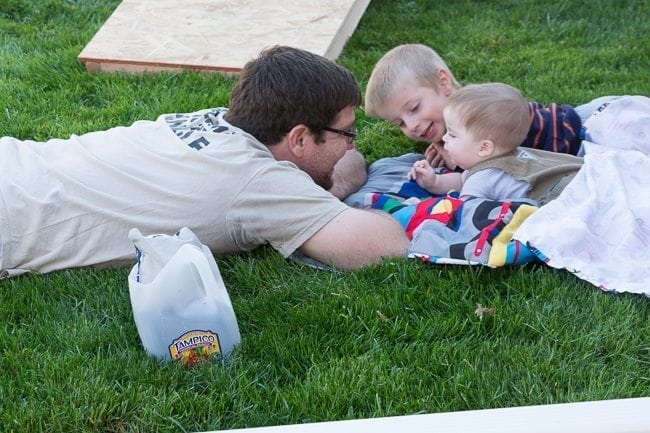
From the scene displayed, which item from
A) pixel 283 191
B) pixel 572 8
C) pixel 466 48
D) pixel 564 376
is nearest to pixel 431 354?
pixel 564 376

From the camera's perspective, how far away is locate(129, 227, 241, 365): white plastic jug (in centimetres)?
301

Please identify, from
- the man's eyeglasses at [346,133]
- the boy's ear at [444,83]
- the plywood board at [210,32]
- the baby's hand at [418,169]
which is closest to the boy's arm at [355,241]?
the man's eyeglasses at [346,133]

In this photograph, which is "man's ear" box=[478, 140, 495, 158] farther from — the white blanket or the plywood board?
the plywood board

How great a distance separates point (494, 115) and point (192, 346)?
Answer: 1897 millimetres

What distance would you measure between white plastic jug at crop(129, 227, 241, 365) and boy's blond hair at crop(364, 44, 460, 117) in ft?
6.23

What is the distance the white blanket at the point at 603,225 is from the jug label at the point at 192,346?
1.27m

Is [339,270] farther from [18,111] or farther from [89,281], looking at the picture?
[18,111]

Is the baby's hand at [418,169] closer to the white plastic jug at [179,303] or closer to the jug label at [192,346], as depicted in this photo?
the white plastic jug at [179,303]

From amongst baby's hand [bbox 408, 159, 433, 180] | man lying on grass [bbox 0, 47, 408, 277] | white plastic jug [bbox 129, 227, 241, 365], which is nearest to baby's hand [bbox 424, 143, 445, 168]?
baby's hand [bbox 408, 159, 433, 180]

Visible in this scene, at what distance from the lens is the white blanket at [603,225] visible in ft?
11.4

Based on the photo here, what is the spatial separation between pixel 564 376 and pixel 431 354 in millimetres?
426

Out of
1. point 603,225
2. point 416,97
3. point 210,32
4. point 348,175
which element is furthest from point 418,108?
point 210,32

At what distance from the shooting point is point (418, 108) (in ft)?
15.6

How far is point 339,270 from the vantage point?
12.1 feet
